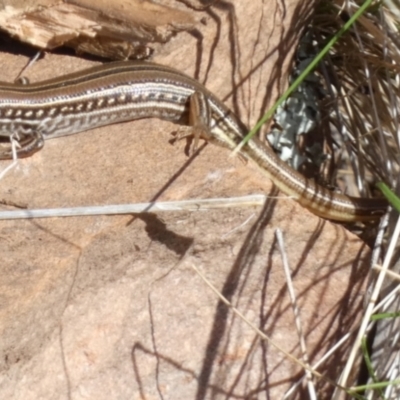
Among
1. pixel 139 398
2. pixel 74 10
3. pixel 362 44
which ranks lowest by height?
pixel 139 398

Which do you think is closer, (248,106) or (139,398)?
(139,398)

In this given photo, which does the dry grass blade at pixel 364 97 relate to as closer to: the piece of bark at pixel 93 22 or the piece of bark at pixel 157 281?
the piece of bark at pixel 157 281

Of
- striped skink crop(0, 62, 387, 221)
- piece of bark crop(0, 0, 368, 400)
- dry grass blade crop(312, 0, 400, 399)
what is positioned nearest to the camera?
piece of bark crop(0, 0, 368, 400)

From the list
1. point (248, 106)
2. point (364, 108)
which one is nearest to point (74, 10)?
point (248, 106)

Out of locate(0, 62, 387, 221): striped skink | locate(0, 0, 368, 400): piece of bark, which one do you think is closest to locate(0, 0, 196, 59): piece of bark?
locate(0, 62, 387, 221): striped skink

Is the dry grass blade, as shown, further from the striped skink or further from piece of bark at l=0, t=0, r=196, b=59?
piece of bark at l=0, t=0, r=196, b=59

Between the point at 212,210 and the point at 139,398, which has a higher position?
the point at 212,210

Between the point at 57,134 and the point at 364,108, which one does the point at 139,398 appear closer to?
the point at 57,134
